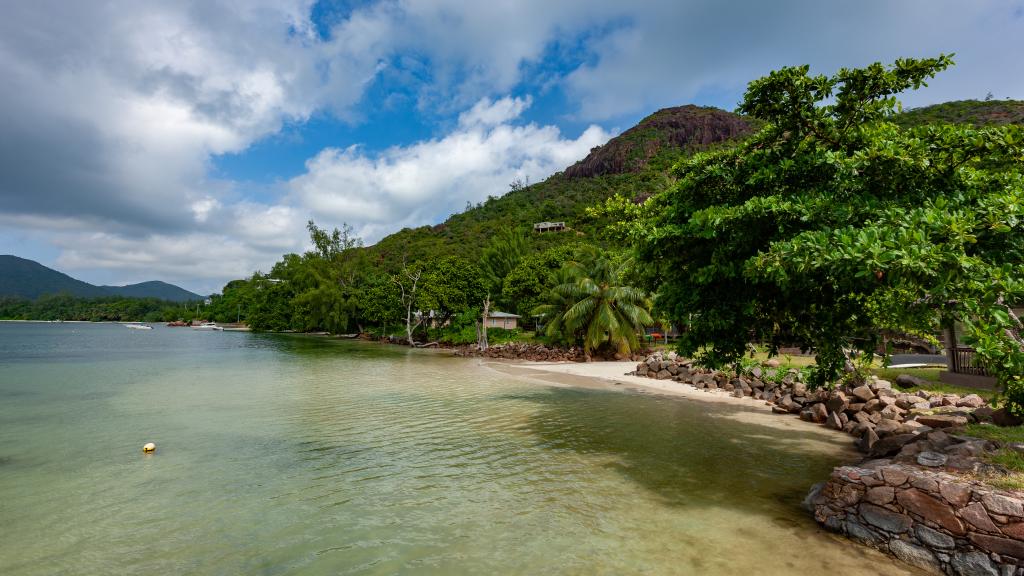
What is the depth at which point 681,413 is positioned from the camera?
45.9 ft

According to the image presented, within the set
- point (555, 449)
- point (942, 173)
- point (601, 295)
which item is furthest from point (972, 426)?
point (601, 295)

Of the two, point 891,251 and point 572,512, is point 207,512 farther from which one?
point 891,251

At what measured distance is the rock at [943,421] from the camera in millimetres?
9070

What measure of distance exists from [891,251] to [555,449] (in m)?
7.22

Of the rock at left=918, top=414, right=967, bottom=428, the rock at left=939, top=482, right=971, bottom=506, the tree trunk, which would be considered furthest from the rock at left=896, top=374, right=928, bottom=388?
the tree trunk

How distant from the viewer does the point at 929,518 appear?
5.25m

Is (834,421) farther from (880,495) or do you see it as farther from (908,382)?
(880,495)

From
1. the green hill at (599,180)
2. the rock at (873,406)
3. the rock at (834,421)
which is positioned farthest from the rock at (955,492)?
the green hill at (599,180)

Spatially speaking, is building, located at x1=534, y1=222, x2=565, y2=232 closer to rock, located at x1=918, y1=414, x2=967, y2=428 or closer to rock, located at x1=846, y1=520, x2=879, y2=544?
rock, located at x1=918, y1=414, x2=967, y2=428

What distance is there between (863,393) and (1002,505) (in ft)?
29.5

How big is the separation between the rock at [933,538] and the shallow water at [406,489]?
47 centimetres

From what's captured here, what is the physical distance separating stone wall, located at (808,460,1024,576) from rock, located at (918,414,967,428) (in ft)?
14.5

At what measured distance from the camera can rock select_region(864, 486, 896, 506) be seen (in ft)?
18.5

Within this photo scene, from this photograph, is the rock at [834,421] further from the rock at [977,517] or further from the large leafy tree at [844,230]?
the rock at [977,517]
